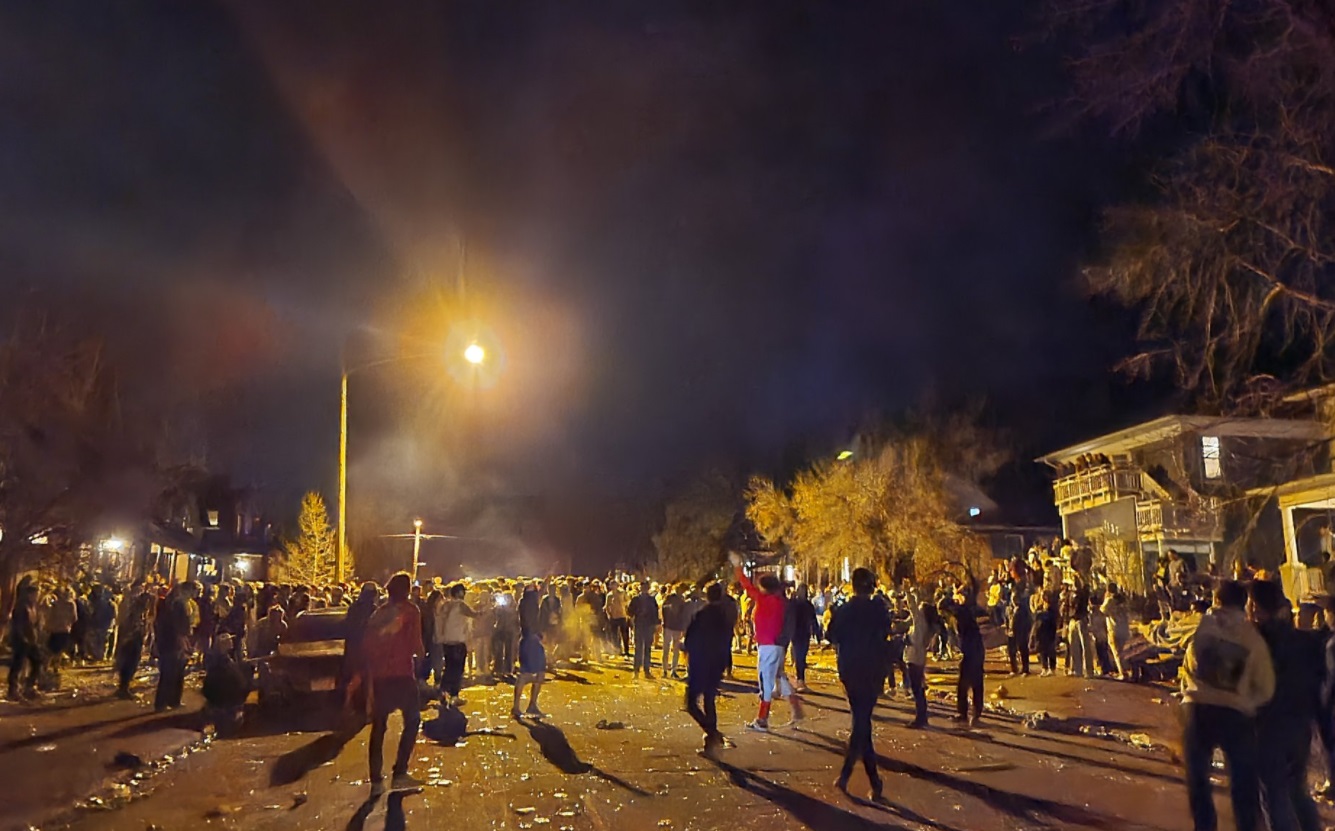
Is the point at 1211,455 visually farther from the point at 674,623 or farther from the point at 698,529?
the point at 698,529

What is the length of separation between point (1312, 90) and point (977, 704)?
342 inches

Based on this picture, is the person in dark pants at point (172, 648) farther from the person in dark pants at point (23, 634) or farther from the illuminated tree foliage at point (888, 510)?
the illuminated tree foliage at point (888, 510)

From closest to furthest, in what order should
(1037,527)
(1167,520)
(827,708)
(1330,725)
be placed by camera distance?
(1330,725), (827,708), (1167,520), (1037,527)

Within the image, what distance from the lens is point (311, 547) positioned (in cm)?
4981

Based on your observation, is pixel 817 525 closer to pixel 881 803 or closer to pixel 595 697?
pixel 595 697

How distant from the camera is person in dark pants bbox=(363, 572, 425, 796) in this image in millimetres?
8977

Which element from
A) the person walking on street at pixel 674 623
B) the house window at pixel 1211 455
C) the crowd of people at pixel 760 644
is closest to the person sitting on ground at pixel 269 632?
the crowd of people at pixel 760 644

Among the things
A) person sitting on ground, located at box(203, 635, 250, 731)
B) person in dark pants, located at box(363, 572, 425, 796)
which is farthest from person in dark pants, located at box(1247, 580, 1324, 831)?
person sitting on ground, located at box(203, 635, 250, 731)

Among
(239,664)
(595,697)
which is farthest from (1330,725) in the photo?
(239,664)

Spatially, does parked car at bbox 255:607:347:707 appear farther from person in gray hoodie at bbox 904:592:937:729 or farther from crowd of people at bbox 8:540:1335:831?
person in gray hoodie at bbox 904:592:937:729

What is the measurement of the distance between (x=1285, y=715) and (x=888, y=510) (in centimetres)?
3126

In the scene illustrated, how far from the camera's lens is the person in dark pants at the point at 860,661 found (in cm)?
870

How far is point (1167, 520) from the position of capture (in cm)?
3881

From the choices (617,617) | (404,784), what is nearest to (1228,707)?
(404,784)
